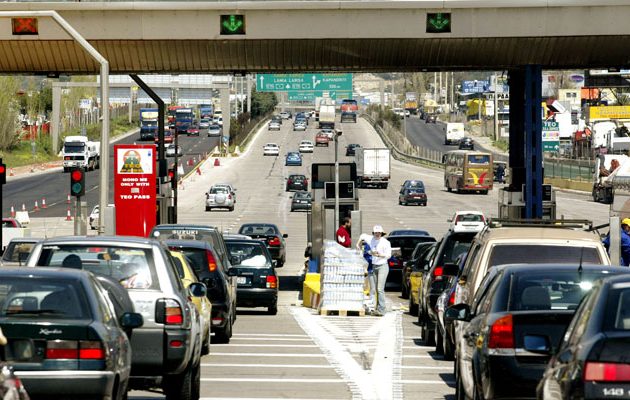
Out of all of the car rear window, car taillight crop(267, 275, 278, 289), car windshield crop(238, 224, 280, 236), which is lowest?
car windshield crop(238, 224, 280, 236)

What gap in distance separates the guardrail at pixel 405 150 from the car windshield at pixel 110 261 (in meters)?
109

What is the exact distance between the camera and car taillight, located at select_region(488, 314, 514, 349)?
1188 centimetres

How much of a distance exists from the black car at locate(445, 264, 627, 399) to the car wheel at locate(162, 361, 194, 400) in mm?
2548

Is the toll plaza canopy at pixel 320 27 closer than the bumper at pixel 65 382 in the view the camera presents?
No

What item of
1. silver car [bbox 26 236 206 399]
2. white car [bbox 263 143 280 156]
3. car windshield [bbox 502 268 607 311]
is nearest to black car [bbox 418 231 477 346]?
silver car [bbox 26 236 206 399]

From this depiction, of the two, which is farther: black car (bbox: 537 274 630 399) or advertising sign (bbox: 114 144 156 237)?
advertising sign (bbox: 114 144 156 237)

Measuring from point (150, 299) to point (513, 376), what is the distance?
417 cm

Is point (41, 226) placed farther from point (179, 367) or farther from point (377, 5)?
point (179, 367)

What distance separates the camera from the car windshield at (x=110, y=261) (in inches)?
585

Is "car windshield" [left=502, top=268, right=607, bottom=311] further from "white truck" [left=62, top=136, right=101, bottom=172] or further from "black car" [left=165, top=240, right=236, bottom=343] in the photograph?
"white truck" [left=62, top=136, right=101, bottom=172]

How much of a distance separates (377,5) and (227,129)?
102197mm

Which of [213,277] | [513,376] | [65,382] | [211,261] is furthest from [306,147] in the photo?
[65,382]

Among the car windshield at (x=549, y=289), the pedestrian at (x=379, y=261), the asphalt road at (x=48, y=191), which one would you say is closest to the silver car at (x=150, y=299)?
the car windshield at (x=549, y=289)

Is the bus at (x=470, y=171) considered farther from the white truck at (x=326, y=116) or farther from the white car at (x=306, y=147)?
the white truck at (x=326, y=116)
